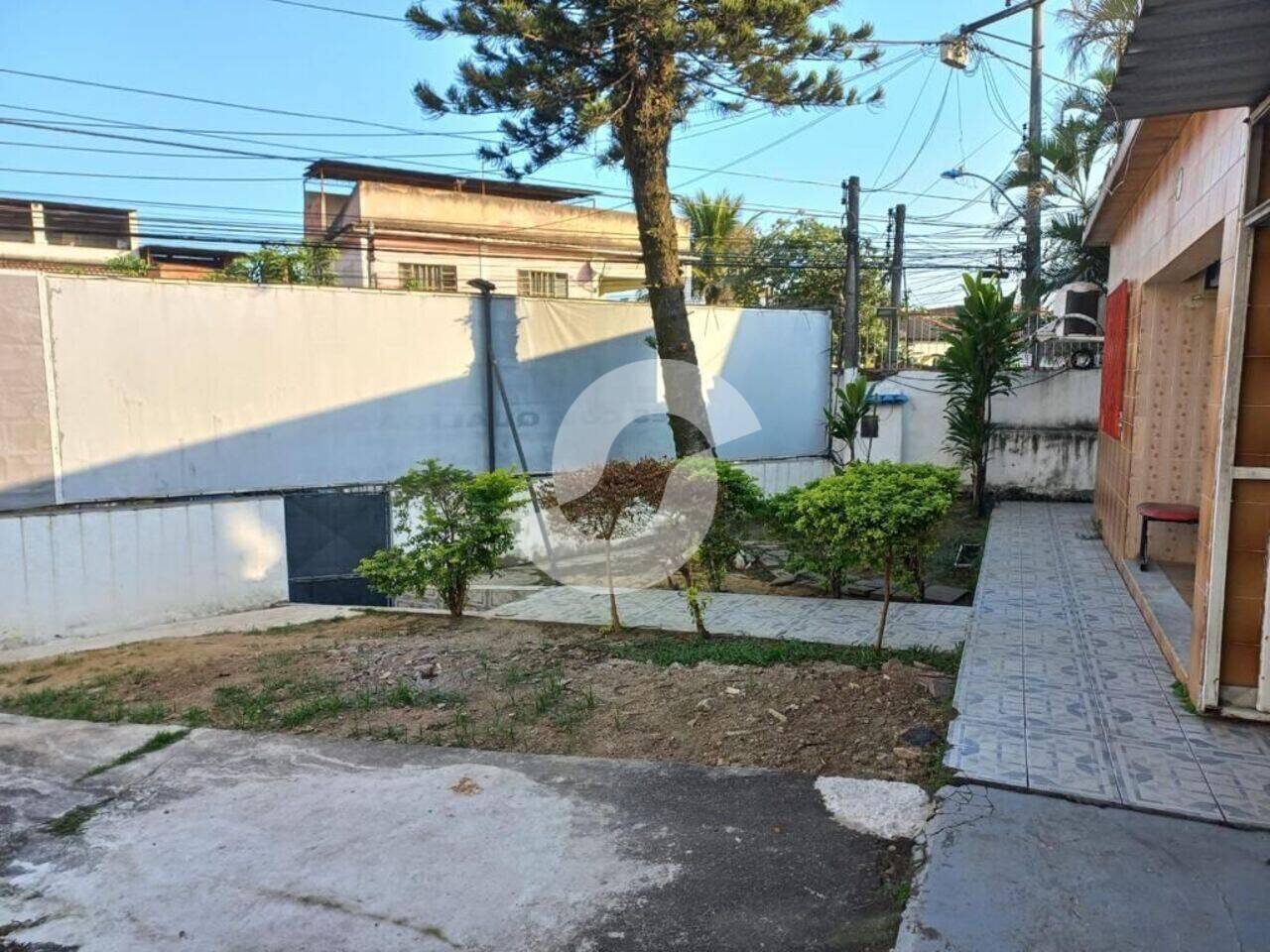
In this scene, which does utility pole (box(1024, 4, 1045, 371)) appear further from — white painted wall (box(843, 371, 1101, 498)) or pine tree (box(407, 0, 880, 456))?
pine tree (box(407, 0, 880, 456))

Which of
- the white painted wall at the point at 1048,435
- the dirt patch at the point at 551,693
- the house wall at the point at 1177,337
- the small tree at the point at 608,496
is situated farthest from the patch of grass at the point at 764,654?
the white painted wall at the point at 1048,435

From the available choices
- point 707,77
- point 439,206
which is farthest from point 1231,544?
point 439,206

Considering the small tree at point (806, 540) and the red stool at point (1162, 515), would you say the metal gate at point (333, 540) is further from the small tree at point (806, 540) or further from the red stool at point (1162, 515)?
the red stool at point (1162, 515)

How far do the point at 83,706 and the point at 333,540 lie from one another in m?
4.01

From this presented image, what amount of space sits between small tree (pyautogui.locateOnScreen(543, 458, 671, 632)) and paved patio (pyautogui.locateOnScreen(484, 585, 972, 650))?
1061 mm

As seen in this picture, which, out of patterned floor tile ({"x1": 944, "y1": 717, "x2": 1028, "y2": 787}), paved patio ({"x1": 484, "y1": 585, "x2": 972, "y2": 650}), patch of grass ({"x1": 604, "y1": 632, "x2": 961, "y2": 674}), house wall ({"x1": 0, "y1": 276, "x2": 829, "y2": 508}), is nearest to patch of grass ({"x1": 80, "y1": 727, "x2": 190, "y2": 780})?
patch of grass ({"x1": 604, "y1": 632, "x2": 961, "y2": 674})

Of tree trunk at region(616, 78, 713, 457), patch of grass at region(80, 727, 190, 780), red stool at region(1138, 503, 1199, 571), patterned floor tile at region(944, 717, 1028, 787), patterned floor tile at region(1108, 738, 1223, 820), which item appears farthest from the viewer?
tree trunk at region(616, 78, 713, 457)

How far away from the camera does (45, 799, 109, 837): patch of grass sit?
319 centimetres

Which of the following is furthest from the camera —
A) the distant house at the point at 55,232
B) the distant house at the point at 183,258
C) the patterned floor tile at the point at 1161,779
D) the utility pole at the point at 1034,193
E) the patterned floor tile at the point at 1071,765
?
the distant house at the point at 55,232

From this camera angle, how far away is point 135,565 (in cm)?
783

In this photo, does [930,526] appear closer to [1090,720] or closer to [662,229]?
[1090,720]

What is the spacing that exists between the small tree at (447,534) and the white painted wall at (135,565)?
2.40m

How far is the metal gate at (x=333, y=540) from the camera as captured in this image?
8.62 metres

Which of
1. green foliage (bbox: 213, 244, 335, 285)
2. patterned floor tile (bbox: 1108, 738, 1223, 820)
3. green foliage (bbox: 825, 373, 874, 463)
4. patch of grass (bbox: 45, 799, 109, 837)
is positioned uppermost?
green foliage (bbox: 213, 244, 335, 285)
